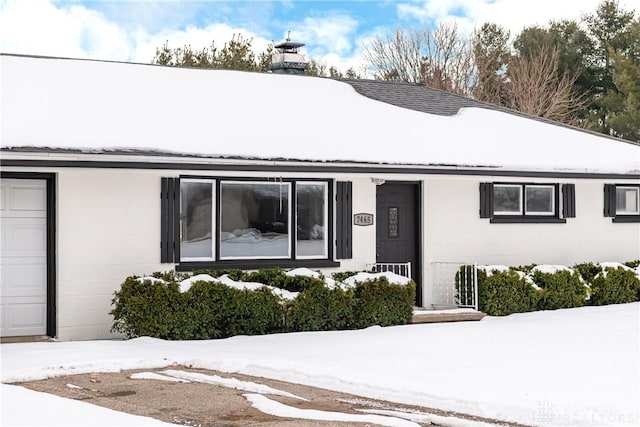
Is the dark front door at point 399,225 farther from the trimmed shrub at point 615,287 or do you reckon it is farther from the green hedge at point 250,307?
the trimmed shrub at point 615,287

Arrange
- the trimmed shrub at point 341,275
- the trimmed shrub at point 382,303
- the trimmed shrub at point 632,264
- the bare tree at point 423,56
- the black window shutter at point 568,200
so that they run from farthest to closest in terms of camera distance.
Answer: the bare tree at point 423,56 → the trimmed shrub at point 632,264 → the black window shutter at point 568,200 → the trimmed shrub at point 341,275 → the trimmed shrub at point 382,303

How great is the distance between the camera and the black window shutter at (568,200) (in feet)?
58.0

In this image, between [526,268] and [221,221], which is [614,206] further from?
[221,221]

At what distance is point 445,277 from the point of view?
16.6 metres

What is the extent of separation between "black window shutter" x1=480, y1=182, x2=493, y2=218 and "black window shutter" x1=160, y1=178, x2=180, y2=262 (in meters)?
5.50

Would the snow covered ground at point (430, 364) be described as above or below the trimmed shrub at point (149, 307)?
below

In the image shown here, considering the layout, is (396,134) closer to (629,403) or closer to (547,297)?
(547,297)

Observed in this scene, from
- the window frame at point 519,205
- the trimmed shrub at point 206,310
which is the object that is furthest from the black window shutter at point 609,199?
the trimmed shrub at point 206,310

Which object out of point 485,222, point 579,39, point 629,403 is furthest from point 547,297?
point 579,39

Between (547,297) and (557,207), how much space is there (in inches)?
78.7

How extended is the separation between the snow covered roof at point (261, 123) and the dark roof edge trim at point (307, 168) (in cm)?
11

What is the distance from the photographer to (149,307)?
13.2 metres

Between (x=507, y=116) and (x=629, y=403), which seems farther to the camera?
(x=507, y=116)

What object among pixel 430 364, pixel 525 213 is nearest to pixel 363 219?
pixel 525 213
